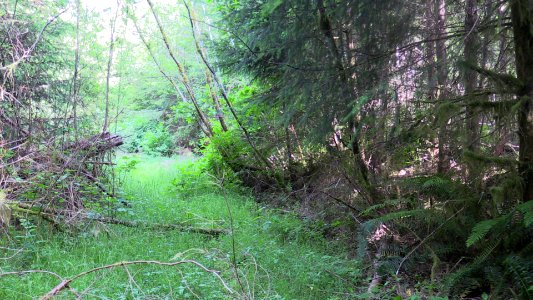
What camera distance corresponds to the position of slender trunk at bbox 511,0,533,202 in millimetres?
3559

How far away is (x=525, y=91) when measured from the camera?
141 inches

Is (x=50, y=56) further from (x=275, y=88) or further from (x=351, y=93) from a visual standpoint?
(x=351, y=93)

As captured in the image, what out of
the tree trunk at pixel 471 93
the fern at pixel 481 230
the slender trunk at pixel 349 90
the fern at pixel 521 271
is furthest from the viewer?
the slender trunk at pixel 349 90

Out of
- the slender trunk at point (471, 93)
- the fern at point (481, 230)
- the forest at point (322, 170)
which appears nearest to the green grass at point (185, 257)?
the forest at point (322, 170)

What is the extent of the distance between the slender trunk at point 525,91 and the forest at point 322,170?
0.02 m

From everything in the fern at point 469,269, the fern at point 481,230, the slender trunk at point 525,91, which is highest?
the slender trunk at point 525,91

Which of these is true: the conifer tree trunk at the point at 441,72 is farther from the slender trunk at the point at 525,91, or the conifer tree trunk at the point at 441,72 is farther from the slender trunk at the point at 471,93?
the slender trunk at the point at 525,91

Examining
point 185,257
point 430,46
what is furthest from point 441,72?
point 185,257

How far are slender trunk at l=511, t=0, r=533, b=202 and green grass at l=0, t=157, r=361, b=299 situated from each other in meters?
1.97

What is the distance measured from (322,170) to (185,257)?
4298mm

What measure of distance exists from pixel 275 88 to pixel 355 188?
2.29 meters

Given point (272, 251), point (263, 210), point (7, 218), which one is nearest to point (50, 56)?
point (7, 218)

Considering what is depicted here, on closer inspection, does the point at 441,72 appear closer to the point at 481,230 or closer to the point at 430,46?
the point at 430,46

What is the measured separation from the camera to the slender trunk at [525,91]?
3559 mm
